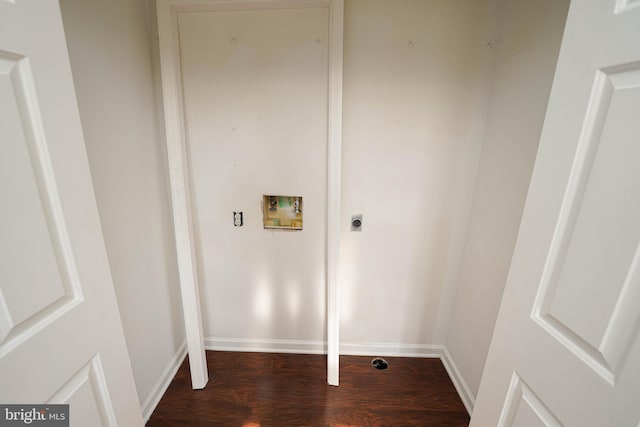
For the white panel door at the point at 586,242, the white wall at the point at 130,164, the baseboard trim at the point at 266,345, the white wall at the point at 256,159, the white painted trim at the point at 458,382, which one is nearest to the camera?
the white panel door at the point at 586,242

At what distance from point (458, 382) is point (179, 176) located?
220cm

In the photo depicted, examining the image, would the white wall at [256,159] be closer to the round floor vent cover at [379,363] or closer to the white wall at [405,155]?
the white wall at [405,155]

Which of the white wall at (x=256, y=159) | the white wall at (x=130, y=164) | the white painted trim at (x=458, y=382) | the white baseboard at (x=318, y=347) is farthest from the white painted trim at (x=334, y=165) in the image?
the white wall at (x=130, y=164)

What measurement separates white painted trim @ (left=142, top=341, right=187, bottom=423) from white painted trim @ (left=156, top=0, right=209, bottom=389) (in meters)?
0.18

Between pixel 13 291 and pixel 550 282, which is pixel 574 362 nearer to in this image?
pixel 550 282

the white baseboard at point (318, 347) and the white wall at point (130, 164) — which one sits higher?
the white wall at point (130, 164)

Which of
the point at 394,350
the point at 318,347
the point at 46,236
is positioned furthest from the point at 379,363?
the point at 46,236

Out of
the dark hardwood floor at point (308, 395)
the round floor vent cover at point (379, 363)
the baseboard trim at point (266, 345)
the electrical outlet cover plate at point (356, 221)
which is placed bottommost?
the dark hardwood floor at point (308, 395)

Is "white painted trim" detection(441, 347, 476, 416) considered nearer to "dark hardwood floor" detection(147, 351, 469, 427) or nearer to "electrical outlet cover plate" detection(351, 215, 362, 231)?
"dark hardwood floor" detection(147, 351, 469, 427)

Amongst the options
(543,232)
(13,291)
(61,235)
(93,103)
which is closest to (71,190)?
(61,235)

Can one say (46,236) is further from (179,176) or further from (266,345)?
(266,345)

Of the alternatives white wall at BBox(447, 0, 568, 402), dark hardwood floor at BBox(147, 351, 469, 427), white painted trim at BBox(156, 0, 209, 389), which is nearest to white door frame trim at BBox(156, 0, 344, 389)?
white painted trim at BBox(156, 0, 209, 389)

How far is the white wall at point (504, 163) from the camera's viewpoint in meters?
1.11

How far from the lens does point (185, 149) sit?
1.50 metres
